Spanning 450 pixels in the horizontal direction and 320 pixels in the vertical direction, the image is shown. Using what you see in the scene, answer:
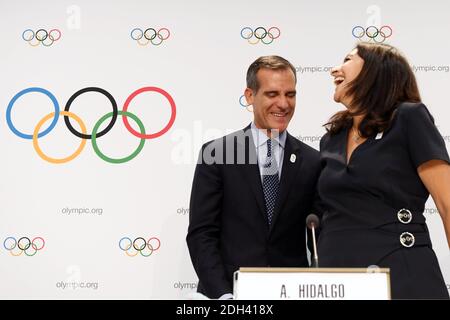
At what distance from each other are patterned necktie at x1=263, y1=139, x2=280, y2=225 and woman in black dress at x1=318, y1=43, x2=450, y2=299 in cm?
40

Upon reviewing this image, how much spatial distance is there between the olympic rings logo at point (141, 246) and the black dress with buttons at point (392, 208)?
133 cm

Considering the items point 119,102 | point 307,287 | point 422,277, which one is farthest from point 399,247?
point 119,102

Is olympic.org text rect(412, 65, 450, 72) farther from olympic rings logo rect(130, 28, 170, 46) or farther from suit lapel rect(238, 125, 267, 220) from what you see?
olympic rings logo rect(130, 28, 170, 46)

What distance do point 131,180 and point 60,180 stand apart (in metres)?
0.40

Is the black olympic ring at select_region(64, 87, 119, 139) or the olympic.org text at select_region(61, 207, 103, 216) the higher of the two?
the black olympic ring at select_region(64, 87, 119, 139)

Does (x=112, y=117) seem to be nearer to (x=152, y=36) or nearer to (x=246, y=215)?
(x=152, y=36)

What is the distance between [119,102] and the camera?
135 inches

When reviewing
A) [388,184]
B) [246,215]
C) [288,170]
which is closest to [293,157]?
[288,170]

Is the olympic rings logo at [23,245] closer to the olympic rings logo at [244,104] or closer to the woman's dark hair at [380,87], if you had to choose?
the olympic rings logo at [244,104]

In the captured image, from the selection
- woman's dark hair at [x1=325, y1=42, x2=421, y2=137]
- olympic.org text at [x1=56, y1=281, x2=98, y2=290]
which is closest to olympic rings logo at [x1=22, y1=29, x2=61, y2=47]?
olympic.org text at [x1=56, y1=281, x2=98, y2=290]

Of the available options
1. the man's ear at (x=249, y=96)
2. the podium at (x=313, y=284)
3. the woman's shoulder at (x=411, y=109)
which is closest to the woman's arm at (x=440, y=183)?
the woman's shoulder at (x=411, y=109)

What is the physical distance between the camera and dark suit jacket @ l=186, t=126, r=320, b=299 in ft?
8.43

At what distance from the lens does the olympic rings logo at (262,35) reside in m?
3.40
